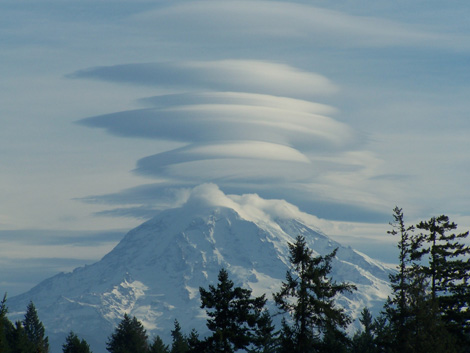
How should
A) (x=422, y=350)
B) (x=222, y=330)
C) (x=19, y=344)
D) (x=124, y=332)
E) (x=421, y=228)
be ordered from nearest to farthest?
(x=422, y=350) → (x=222, y=330) → (x=421, y=228) → (x=19, y=344) → (x=124, y=332)

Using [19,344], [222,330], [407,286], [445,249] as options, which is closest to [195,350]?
[222,330]

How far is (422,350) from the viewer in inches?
2488

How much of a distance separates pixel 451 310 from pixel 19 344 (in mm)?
63795

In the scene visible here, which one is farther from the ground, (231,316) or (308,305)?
(308,305)

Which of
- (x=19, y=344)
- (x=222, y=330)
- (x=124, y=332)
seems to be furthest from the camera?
(x=124, y=332)

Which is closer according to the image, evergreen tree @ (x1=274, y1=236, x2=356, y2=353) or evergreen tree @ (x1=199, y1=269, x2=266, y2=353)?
evergreen tree @ (x1=274, y1=236, x2=356, y2=353)

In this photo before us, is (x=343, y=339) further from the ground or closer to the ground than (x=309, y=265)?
closer to the ground

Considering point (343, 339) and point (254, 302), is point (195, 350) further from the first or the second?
point (343, 339)

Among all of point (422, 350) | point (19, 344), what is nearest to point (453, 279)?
point (422, 350)

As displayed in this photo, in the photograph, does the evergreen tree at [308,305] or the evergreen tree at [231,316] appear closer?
the evergreen tree at [308,305]

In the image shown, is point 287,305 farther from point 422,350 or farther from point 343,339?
point 422,350

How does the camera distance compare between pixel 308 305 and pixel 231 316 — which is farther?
pixel 231 316

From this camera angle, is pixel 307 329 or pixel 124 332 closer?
pixel 307 329

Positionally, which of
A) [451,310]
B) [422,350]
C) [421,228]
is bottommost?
[422,350]
